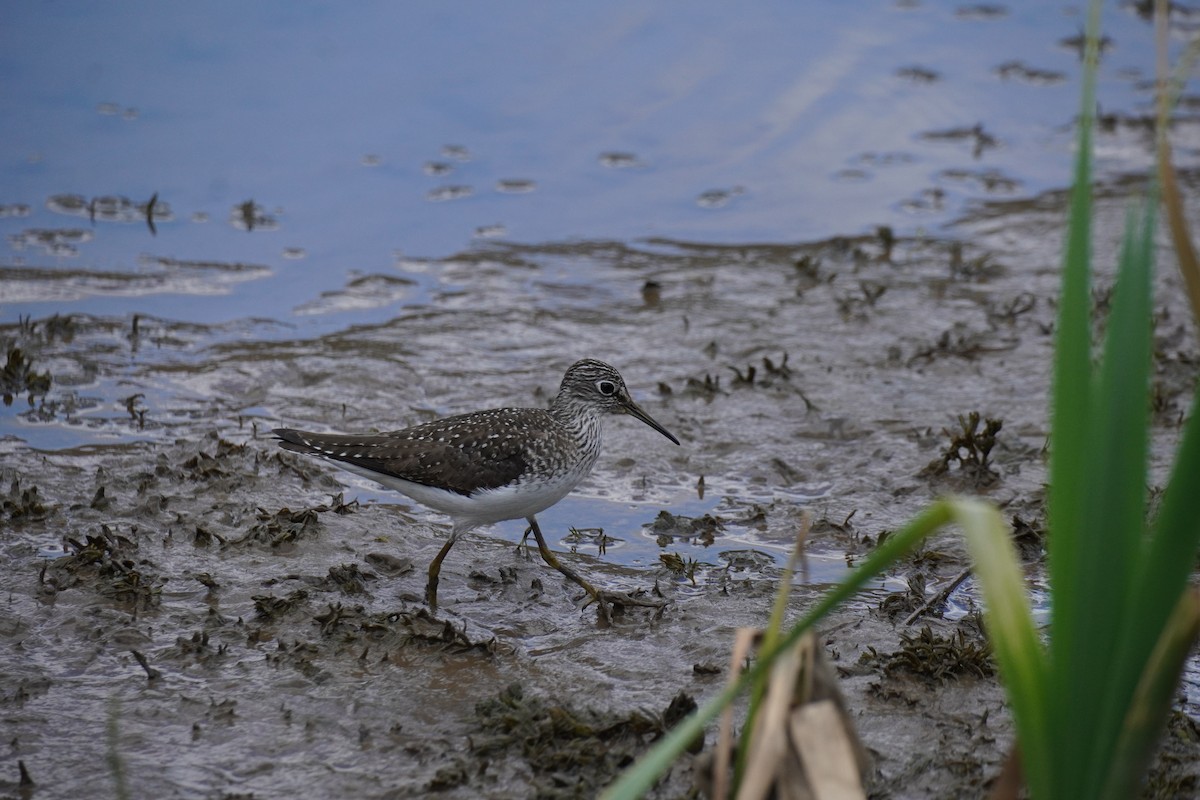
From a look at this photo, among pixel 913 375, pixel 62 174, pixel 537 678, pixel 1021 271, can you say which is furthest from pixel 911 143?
pixel 537 678

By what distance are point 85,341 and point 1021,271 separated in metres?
8.10

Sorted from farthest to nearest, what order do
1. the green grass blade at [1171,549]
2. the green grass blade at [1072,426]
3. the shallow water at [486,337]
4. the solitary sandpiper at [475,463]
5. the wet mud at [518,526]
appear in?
the solitary sandpiper at [475,463], the shallow water at [486,337], the wet mud at [518,526], the green grass blade at [1072,426], the green grass blade at [1171,549]

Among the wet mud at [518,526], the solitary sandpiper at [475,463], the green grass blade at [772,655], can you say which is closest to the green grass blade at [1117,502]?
the green grass blade at [772,655]

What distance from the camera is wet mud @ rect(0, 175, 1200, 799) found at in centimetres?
509

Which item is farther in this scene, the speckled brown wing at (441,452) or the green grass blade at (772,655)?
the speckled brown wing at (441,452)

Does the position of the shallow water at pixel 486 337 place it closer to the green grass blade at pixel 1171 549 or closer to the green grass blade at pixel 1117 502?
the green grass blade at pixel 1117 502

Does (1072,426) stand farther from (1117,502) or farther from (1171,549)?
(1171,549)

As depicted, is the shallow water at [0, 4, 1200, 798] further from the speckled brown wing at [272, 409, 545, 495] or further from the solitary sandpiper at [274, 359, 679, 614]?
the speckled brown wing at [272, 409, 545, 495]

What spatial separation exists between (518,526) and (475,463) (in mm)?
1390

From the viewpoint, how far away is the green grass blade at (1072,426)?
2943 millimetres

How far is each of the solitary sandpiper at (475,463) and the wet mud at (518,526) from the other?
15.9 inches

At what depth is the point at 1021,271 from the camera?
1126 cm

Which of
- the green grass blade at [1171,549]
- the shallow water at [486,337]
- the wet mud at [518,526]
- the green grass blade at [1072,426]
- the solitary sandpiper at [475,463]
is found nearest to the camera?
the green grass blade at [1171,549]

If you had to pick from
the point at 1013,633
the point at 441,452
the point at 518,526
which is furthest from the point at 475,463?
the point at 1013,633
